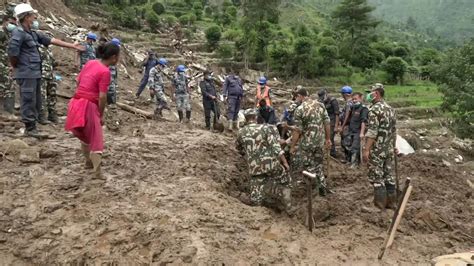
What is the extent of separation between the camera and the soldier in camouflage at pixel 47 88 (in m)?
7.23

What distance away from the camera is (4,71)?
716 centimetres

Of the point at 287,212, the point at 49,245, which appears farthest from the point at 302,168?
the point at 49,245

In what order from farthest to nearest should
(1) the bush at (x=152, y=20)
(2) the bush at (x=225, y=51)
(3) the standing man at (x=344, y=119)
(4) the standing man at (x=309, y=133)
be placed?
(1) the bush at (x=152, y=20) < (2) the bush at (x=225, y=51) < (3) the standing man at (x=344, y=119) < (4) the standing man at (x=309, y=133)

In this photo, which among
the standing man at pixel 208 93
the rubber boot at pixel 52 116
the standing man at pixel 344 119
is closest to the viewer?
the rubber boot at pixel 52 116

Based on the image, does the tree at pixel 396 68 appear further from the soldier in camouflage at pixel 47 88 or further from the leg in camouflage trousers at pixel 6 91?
the leg in camouflage trousers at pixel 6 91

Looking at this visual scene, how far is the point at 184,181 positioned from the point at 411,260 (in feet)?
9.62

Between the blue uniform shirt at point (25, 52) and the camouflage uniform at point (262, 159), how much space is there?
117 inches

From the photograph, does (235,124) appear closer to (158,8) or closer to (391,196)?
(391,196)

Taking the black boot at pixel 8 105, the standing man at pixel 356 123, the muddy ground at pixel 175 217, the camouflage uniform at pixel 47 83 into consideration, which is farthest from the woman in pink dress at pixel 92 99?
the standing man at pixel 356 123

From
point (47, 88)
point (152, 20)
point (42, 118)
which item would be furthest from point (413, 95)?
point (42, 118)

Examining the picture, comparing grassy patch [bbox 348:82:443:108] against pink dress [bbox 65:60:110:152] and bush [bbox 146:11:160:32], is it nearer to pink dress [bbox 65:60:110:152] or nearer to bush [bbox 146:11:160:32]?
bush [bbox 146:11:160:32]

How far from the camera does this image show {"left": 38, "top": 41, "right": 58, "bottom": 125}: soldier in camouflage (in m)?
7.23

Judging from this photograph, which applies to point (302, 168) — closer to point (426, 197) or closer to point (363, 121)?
point (426, 197)

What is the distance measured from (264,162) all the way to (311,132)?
1146mm
